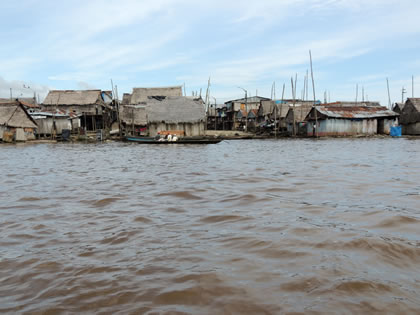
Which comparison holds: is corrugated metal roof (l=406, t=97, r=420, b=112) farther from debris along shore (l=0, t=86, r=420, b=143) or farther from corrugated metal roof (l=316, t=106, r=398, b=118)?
corrugated metal roof (l=316, t=106, r=398, b=118)

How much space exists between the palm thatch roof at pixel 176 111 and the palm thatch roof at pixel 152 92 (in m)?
11.0

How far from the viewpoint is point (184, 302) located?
6.64 feet

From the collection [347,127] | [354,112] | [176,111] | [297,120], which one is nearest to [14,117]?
[176,111]

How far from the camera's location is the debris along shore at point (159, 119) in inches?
1152

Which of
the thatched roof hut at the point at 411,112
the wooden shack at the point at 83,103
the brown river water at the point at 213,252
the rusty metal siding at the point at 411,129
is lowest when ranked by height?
the brown river water at the point at 213,252

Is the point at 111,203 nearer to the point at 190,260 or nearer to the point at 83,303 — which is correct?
the point at 190,260

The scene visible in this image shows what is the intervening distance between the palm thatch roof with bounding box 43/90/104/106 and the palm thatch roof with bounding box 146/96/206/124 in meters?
12.0

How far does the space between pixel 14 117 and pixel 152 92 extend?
16.8 metres

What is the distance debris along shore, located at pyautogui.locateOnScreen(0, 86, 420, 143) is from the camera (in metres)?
29.2

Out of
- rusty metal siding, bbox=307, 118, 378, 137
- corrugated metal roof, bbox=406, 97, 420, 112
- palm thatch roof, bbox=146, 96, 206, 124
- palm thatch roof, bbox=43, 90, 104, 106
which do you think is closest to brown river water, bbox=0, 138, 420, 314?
palm thatch roof, bbox=146, 96, 206, 124

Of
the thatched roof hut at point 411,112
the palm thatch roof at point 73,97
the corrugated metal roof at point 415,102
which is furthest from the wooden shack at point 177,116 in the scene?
the corrugated metal roof at point 415,102

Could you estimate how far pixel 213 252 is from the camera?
9.19 ft

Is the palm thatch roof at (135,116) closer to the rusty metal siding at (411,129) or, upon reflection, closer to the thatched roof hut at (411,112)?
the thatched roof hut at (411,112)

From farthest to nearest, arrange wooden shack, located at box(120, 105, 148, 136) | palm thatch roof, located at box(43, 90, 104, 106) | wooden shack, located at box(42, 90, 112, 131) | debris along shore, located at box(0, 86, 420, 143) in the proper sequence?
palm thatch roof, located at box(43, 90, 104, 106)
wooden shack, located at box(42, 90, 112, 131)
wooden shack, located at box(120, 105, 148, 136)
debris along shore, located at box(0, 86, 420, 143)
